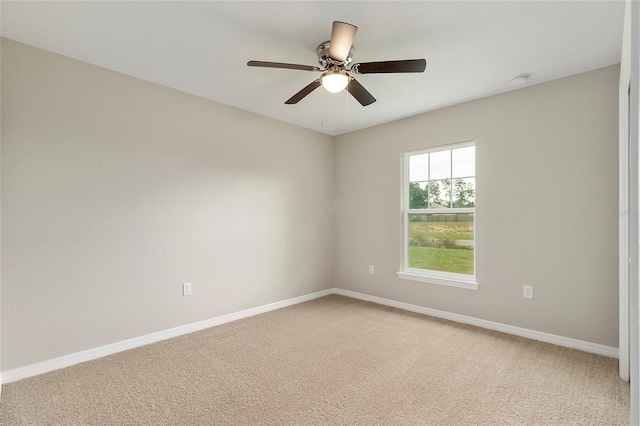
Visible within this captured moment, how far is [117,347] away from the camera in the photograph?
282 centimetres

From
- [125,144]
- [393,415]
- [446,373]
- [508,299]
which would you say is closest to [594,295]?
[508,299]

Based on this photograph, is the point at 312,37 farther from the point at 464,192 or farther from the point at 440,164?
the point at 464,192

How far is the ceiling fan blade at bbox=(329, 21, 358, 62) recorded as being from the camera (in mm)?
1829

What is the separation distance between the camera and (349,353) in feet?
9.21

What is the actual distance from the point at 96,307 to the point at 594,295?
4.23 metres

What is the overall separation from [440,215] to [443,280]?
767 millimetres

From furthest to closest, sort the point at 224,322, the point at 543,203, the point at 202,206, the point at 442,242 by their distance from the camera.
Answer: the point at 442,242 < the point at 224,322 < the point at 202,206 < the point at 543,203

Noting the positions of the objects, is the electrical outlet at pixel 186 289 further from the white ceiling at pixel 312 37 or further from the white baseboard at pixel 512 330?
the white baseboard at pixel 512 330

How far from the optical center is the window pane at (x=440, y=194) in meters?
3.84

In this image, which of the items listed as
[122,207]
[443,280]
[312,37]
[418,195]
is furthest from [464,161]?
[122,207]

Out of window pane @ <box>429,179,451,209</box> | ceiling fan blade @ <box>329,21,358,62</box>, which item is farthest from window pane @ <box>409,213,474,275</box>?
ceiling fan blade @ <box>329,21,358,62</box>

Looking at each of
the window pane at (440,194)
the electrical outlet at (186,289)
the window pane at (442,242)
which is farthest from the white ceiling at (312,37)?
the electrical outlet at (186,289)

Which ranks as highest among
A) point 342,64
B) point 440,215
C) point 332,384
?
point 342,64

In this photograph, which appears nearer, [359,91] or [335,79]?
[335,79]
